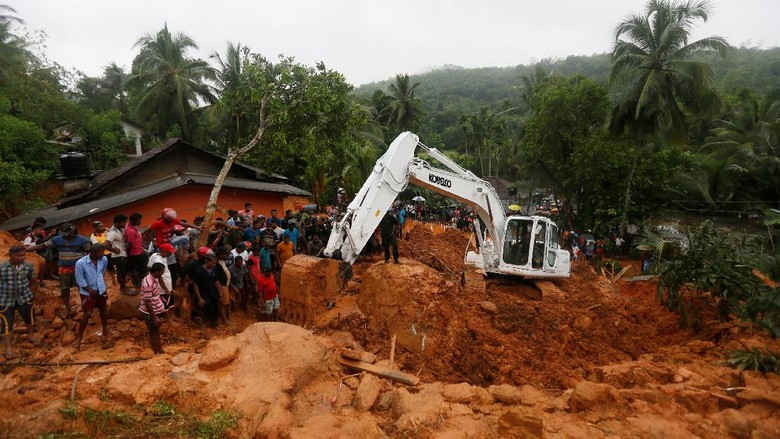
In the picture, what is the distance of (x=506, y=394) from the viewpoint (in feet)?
17.7

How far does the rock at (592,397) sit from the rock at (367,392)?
97.1 inches

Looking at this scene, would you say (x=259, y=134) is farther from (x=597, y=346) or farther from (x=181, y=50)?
(x=181, y=50)

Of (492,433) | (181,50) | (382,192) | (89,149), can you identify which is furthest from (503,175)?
(492,433)

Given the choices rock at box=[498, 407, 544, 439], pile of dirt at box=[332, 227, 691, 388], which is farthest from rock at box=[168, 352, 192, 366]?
rock at box=[498, 407, 544, 439]

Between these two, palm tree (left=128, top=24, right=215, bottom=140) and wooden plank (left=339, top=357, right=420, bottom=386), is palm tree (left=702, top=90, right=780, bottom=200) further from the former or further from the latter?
palm tree (left=128, top=24, right=215, bottom=140)

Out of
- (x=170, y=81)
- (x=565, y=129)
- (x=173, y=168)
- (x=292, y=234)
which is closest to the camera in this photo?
(x=292, y=234)

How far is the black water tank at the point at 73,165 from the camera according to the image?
1482 cm

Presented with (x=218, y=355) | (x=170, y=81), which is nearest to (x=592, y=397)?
(x=218, y=355)

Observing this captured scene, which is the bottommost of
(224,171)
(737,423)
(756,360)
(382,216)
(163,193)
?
(737,423)

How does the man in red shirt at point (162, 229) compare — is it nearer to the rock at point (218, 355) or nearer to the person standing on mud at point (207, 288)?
the person standing on mud at point (207, 288)

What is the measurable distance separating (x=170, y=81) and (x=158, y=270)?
70.7ft

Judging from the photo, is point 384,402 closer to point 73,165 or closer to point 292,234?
point 292,234

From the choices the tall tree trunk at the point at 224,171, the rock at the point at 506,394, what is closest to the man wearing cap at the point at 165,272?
the tall tree trunk at the point at 224,171

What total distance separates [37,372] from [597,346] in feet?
27.8
